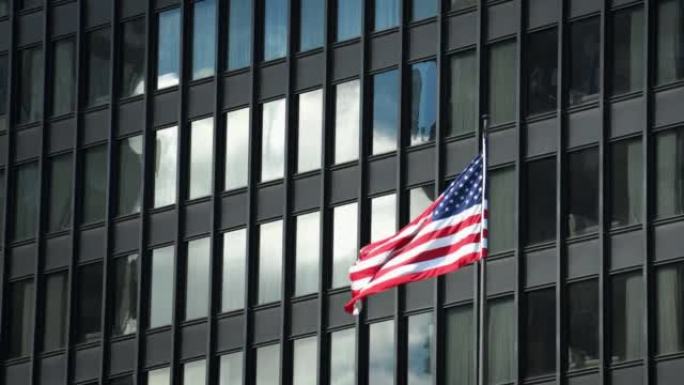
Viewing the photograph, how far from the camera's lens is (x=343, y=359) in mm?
76000

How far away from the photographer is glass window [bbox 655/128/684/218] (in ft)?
231

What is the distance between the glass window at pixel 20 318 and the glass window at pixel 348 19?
14.3 metres

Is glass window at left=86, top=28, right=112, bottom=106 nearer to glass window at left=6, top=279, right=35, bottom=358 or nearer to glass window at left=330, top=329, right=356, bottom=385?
glass window at left=6, top=279, right=35, bottom=358

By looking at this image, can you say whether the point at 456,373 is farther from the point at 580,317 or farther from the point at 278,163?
the point at 278,163

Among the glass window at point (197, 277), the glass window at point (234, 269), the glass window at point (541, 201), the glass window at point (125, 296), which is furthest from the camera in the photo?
the glass window at point (125, 296)

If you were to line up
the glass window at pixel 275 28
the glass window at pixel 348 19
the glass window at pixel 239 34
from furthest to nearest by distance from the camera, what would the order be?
the glass window at pixel 239 34
the glass window at pixel 275 28
the glass window at pixel 348 19

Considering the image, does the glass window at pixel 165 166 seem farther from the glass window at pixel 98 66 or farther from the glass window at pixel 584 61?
the glass window at pixel 584 61

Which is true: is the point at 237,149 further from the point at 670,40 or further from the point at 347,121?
the point at 670,40

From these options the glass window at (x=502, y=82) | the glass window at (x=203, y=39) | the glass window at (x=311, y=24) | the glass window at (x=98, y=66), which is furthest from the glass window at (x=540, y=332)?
the glass window at (x=98, y=66)

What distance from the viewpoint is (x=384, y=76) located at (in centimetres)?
7681

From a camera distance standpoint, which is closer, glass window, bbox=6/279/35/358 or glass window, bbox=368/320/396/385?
glass window, bbox=368/320/396/385

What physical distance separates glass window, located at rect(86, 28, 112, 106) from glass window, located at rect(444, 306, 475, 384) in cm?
1621

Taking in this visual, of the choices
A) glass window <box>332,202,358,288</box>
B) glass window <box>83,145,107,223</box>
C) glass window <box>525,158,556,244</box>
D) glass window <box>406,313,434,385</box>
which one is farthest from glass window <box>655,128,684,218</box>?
glass window <box>83,145,107,223</box>

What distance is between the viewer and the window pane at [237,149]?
3145 inches
